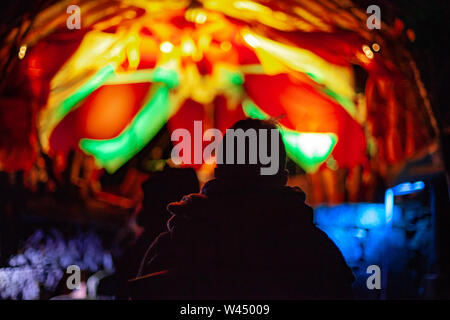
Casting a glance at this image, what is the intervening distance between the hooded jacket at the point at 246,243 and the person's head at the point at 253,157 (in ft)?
0.13

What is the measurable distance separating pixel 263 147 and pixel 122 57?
114 inches

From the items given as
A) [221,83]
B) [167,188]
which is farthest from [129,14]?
[167,188]

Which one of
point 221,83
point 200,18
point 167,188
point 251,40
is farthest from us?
point 221,83

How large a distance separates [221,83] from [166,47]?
0.68 m

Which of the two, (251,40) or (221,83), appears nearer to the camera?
(251,40)

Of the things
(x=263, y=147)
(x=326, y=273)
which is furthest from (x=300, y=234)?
(x=263, y=147)

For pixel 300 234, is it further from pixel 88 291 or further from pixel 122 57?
pixel 122 57

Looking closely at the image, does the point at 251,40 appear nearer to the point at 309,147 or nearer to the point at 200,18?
the point at 200,18

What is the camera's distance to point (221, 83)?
5133mm

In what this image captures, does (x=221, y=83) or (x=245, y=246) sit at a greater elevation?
(x=221, y=83)

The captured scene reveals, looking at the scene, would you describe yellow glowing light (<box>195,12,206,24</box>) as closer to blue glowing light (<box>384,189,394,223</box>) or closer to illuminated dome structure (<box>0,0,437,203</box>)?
illuminated dome structure (<box>0,0,437,203</box>)

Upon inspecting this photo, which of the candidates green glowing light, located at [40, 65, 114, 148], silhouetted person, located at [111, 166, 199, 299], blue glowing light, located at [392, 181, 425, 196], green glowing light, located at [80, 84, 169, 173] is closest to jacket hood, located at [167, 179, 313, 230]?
silhouetted person, located at [111, 166, 199, 299]

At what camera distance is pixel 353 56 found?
4.02 m

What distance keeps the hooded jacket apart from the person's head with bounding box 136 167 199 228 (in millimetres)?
1039
